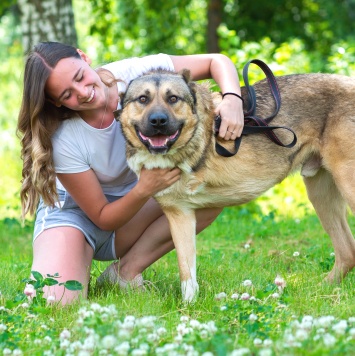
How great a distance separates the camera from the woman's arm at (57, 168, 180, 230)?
3.88 metres

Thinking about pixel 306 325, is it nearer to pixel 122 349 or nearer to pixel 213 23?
pixel 122 349

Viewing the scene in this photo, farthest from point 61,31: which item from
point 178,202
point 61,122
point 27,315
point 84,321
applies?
point 84,321

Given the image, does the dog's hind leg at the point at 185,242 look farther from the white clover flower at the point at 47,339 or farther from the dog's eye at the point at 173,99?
the white clover flower at the point at 47,339

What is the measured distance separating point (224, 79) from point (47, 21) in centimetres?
413

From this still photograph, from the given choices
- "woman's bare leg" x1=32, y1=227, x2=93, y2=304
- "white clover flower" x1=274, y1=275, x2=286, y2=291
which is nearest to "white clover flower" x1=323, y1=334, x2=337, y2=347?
"white clover flower" x1=274, y1=275, x2=286, y2=291

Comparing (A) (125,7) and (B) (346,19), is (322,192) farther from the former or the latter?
(B) (346,19)

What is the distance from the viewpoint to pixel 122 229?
4.51 metres

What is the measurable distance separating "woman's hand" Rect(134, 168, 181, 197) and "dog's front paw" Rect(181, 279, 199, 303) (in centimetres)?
59

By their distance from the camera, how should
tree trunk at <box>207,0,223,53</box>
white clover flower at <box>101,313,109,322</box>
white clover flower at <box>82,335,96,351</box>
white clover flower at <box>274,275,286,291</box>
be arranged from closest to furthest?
white clover flower at <box>82,335,96,351</box> < white clover flower at <box>101,313,109,322</box> < white clover flower at <box>274,275,286,291</box> < tree trunk at <box>207,0,223,53</box>

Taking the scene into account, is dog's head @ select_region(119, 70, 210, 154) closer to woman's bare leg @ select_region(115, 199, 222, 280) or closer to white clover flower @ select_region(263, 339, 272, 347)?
woman's bare leg @ select_region(115, 199, 222, 280)

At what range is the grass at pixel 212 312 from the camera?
8.54 feet

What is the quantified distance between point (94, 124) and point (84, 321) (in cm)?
164

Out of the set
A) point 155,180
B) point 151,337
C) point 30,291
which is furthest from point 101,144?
point 151,337

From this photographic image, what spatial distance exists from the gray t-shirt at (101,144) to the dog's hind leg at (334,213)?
1330mm
